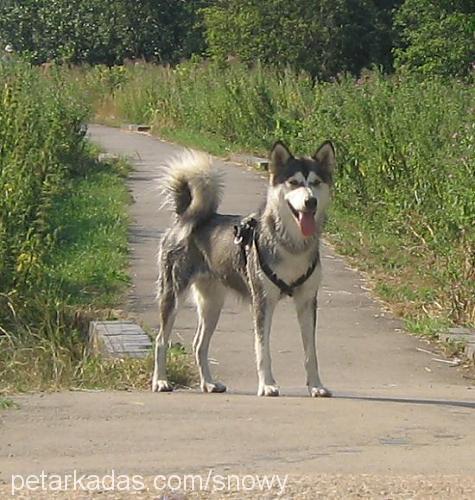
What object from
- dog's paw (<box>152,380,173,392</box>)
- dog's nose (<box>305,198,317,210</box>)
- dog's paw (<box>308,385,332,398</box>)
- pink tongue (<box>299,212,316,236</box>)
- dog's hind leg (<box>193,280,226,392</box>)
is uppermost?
dog's nose (<box>305,198,317,210</box>)

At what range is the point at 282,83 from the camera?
27.9 meters

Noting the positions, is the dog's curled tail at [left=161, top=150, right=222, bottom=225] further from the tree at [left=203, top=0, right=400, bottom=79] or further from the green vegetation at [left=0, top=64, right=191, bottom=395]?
the tree at [left=203, top=0, right=400, bottom=79]

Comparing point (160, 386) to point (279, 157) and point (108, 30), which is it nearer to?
point (279, 157)

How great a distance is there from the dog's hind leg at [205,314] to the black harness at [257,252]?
554 mm

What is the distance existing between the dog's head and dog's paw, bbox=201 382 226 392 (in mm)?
1328

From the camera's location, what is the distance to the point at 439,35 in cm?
3681

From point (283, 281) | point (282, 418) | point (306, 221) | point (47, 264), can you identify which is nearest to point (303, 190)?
point (306, 221)

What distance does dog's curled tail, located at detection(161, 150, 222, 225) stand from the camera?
32.8ft

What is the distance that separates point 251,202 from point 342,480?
45.5 feet

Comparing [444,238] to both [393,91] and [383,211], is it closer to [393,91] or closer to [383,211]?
[383,211]

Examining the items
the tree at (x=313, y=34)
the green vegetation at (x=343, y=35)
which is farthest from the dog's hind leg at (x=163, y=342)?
the tree at (x=313, y=34)

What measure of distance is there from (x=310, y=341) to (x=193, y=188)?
150 cm

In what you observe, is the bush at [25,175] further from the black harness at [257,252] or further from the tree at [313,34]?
the tree at [313,34]

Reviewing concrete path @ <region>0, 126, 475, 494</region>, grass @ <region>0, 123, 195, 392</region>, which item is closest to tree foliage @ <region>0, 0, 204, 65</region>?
grass @ <region>0, 123, 195, 392</region>
